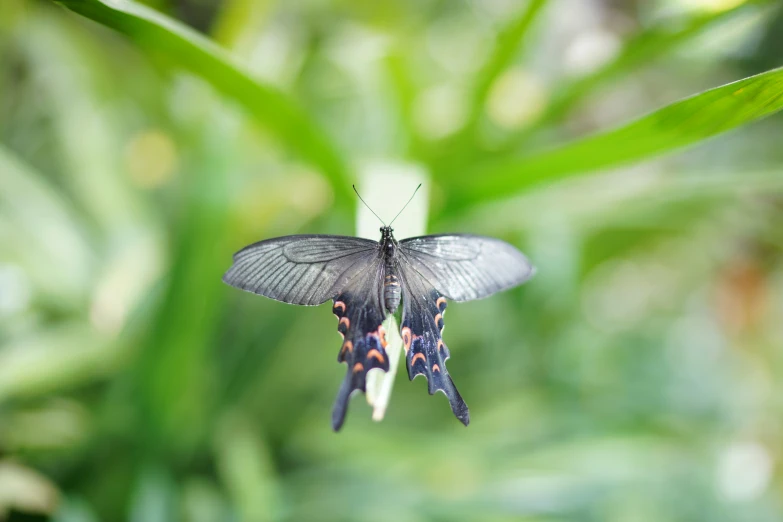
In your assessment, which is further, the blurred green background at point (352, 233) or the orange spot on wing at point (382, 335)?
the blurred green background at point (352, 233)

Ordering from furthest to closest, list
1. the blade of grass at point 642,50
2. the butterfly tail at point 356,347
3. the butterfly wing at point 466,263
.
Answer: the blade of grass at point 642,50
the butterfly wing at point 466,263
the butterfly tail at point 356,347

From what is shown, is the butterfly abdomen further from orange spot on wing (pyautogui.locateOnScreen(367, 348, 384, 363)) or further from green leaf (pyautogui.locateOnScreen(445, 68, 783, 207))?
green leaf (pyautogui.locateOnScreen(445, 68, 783, 207))

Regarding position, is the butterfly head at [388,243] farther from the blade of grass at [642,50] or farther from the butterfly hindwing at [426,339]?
the blade of grass at [642,50]

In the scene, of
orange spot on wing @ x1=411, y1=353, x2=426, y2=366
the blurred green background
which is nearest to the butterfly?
orange spot on wing @ x1=411, y1=353, x2=426, y2=366

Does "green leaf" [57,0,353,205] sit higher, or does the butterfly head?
"green leaf" [57,0,353,205]

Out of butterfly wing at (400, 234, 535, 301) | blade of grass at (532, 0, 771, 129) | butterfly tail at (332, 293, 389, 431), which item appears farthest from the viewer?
blade of grass at (532, 0, 771, 129)

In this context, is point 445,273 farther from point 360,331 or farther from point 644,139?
point 644,139

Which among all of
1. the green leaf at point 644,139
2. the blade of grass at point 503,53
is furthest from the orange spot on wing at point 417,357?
the blade of grass at point 503,53

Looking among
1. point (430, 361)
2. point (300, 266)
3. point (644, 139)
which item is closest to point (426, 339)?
point (430, 361)

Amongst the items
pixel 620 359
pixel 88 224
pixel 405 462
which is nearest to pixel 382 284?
pixel 405 462
